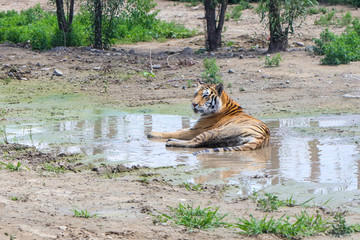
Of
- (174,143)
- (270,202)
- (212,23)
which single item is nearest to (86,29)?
(212,23)

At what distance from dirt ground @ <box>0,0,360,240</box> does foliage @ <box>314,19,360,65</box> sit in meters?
0.24

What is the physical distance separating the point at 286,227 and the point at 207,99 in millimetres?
4494

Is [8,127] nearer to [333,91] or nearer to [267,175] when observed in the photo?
[267,175]

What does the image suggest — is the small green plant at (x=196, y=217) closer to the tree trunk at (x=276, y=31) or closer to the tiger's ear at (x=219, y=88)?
the tiger's ear at (x=219, y=88)

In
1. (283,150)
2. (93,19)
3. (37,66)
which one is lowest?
(283,150)

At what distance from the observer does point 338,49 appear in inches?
562

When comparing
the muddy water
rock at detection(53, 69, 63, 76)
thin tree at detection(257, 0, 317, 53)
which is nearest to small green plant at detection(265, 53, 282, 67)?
thin tree at detection(257, 0, 317, 53)

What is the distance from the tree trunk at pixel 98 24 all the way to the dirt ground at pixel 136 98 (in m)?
0.37

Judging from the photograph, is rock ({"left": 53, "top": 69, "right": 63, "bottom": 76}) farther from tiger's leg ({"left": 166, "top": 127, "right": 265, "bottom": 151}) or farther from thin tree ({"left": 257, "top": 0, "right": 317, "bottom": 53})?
tiger's leg ({"left": 166, "top": 127, "right": 265, "bottom": 151})

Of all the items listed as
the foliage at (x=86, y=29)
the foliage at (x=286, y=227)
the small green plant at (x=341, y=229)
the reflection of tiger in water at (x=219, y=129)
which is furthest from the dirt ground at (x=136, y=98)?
the reflection of tiger in water at (x=219, y=129)

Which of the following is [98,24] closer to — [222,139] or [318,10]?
[222,139]

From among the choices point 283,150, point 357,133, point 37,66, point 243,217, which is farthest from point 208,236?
point 37,66

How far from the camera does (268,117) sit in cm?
1036

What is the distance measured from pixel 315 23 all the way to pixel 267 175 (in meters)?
17.1
